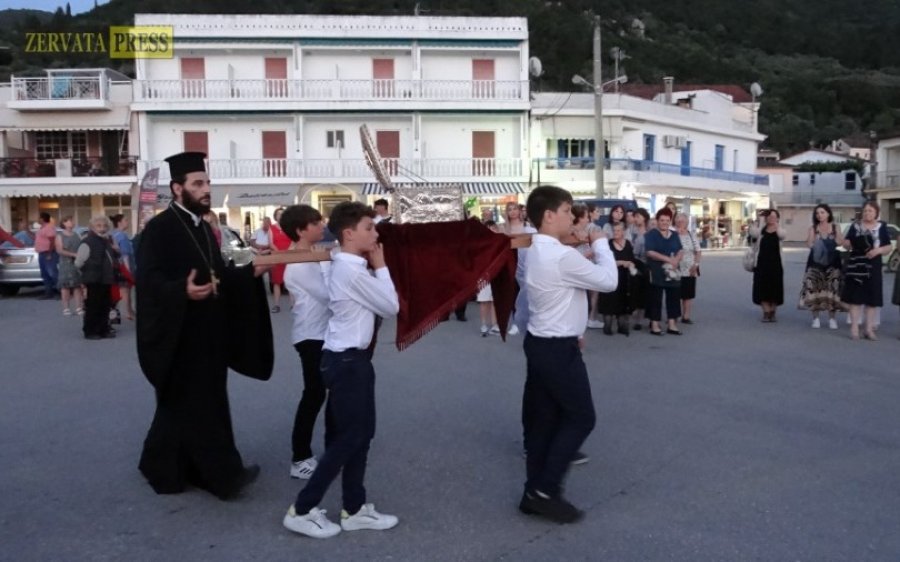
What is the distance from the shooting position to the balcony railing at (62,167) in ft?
121

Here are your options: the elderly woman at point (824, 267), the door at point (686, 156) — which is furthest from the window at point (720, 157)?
the elderly woman at point (824, 267)

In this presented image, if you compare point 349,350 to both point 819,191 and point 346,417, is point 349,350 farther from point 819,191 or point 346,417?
point 819,191

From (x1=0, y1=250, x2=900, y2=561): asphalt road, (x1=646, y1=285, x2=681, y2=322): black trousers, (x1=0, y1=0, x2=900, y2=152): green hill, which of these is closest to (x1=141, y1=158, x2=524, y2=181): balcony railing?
(x1=0, y1=0, x2=900, y2=152): green hill

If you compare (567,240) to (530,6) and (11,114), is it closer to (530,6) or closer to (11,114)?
(11,114)

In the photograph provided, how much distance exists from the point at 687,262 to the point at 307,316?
8.28 m

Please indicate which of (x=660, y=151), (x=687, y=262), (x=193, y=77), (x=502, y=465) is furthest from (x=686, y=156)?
(x=502, y=465)

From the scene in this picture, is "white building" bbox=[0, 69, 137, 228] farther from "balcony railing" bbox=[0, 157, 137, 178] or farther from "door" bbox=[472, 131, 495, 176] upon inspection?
"door" bbox=[472, 131, 495, 176]

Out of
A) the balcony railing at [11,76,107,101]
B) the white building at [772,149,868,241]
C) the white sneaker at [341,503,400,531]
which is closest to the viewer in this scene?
the white sneaker at [341,503,400,531]

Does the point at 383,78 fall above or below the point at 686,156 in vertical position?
above

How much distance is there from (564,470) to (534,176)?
36694 millimetres

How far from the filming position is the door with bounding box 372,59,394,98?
39.0m

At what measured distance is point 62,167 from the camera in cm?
3722

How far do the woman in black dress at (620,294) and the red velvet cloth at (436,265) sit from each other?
23.4 ft

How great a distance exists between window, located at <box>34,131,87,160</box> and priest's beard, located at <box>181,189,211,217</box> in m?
37.3
